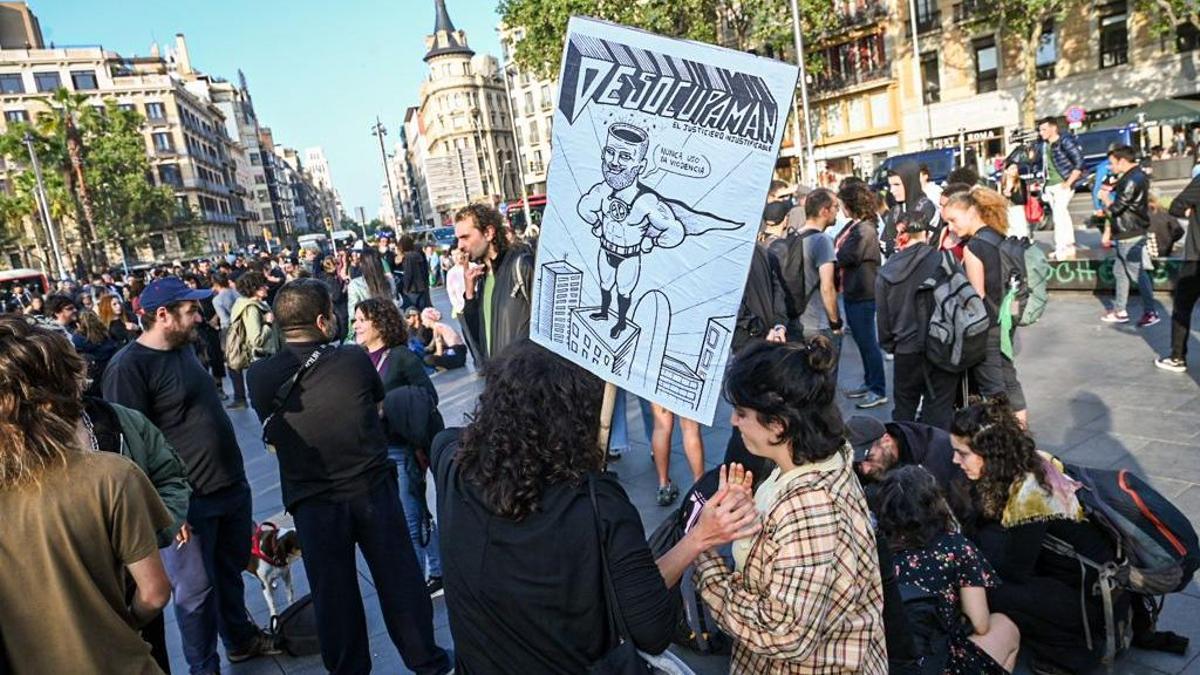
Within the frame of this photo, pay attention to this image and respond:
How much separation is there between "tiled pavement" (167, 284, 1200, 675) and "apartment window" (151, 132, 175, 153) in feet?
247

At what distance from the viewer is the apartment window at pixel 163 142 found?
71.4 meters

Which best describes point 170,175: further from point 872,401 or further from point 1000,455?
A: point 1000,455

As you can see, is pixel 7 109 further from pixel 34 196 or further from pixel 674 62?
pixel 674 62

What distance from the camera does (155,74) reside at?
235 ft

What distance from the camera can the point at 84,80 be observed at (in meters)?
68.4

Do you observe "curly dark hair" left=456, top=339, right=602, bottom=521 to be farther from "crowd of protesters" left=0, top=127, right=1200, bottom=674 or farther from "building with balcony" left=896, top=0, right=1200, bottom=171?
"building with balcony" left=896, top=0, right=1200, bottom=171

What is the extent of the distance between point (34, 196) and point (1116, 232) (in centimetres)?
5572

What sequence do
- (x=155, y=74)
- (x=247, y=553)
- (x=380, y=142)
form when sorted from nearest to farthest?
(x=247, y=553)
(x=380, y=142)
(x=155, y=74)

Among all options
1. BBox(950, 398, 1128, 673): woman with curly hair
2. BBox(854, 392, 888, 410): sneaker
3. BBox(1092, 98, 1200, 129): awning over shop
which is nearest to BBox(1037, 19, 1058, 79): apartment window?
BBox(1092, 98, 1200, 129): awning over shop

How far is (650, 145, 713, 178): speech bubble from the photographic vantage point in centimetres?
198

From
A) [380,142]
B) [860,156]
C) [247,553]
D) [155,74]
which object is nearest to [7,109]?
[155,74]

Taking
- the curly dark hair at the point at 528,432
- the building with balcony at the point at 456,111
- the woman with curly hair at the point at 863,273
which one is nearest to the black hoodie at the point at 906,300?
the woman with curly hair at the point at 863,273

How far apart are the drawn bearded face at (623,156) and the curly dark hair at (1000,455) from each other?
1.86 metres

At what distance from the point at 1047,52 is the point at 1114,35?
2464mm
